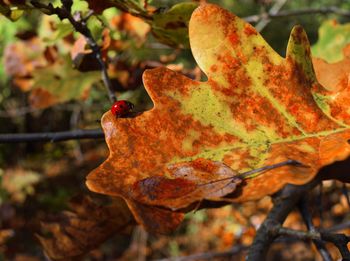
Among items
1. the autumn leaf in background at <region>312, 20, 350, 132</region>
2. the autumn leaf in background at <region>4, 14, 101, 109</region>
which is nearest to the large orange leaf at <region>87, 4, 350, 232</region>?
the autumn leaf in background at <region>312, 20, 350, 132</region>

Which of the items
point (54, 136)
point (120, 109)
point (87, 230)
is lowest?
point (87, 230)

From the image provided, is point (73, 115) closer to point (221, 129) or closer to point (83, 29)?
point (83, 29)

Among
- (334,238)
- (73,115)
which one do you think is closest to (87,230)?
(334,238)


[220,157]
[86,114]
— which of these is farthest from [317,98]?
[86,114]

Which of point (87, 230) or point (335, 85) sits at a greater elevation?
point (335, 85)

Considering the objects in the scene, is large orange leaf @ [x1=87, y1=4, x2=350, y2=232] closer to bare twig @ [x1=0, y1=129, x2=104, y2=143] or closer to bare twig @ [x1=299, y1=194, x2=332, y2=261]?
bare twig @ [x1=299, y1=194, x2=332, y2=261]

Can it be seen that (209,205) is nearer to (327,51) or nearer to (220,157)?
(220,157)
